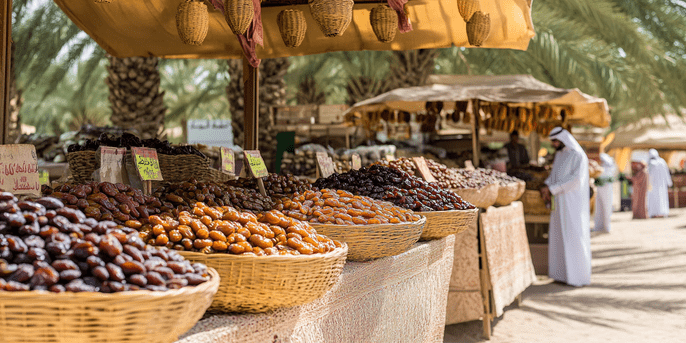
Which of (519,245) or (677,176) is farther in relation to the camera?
(677,176)

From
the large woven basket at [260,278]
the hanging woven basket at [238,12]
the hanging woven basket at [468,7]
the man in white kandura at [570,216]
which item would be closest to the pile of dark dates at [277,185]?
the hanging woven basket at [238,12]

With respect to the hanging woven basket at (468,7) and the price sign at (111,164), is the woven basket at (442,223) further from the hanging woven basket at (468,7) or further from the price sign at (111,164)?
the price sign at (111,164)

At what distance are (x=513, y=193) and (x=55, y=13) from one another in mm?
9263

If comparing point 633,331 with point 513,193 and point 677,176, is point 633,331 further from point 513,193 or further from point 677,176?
point 677,176

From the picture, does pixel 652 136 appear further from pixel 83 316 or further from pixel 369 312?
pixel 83 316

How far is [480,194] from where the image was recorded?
171 inches

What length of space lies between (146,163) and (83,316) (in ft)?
4.82

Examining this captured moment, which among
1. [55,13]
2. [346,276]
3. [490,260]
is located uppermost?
[55,13]

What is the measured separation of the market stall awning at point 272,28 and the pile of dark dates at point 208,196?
188cm

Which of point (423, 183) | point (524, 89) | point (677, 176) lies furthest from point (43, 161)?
point (677, 176)

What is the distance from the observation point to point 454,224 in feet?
10.3

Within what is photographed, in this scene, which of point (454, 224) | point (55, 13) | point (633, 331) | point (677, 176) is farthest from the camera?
point (677, 176)

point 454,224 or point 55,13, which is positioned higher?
point 55,13

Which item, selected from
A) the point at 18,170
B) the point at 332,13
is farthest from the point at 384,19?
the point at 18,170
